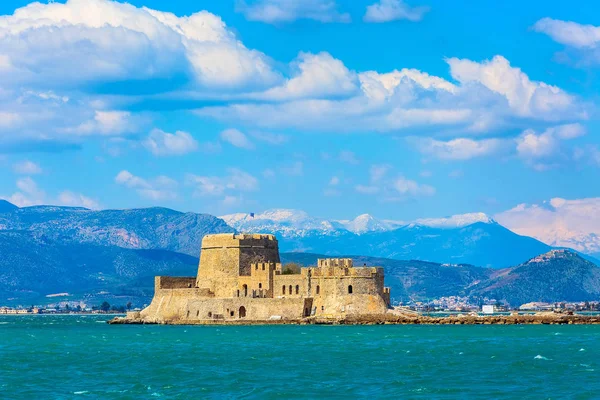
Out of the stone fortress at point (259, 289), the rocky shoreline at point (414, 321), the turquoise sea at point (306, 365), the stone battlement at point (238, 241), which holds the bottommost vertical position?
the turquoise sea at point (306, 365)

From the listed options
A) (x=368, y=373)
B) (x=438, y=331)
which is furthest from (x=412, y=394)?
(x=438, y=331)

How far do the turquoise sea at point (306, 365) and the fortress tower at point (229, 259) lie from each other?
1776cm

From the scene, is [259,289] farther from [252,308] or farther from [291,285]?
[291,285]

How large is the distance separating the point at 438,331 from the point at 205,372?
5056 centimetres

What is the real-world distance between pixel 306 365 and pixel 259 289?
54.2m

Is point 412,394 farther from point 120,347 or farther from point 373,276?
point 373,276

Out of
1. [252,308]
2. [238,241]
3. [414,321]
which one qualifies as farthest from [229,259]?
[414,321]

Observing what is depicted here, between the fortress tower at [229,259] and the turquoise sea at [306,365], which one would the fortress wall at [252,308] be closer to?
the fortress tower at [229,259]

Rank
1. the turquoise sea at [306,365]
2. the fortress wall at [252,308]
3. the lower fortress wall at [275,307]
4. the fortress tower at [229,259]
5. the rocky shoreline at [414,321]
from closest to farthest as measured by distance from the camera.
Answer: the turquoise sea at [306,365] < the lower fortress wall at [275,307] < the rocky shoreline at [414,321] < the fortress wall at [252,308] < the fortress tower at [229,259]

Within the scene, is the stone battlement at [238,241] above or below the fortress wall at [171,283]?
above

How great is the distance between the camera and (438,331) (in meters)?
115

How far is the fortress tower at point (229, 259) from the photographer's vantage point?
129 metres

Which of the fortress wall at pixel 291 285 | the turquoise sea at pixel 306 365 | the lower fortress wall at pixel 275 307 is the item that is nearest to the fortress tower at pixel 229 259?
the lower fortress wall at pixel 275 307

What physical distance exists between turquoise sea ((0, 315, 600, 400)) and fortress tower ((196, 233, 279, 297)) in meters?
17.8
